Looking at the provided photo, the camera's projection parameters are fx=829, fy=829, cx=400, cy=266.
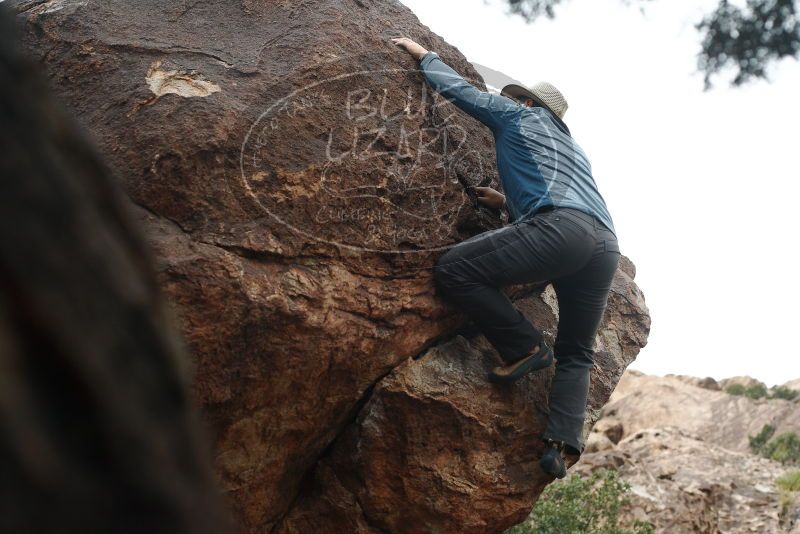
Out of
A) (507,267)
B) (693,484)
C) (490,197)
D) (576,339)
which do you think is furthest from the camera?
(693,484)

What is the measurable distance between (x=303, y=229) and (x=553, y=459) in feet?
6.44

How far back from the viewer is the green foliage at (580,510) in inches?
316

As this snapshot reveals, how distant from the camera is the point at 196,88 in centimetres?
455

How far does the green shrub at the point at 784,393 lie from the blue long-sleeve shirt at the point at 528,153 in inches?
726

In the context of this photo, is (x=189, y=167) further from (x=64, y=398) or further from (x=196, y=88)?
(x=64, y=398)

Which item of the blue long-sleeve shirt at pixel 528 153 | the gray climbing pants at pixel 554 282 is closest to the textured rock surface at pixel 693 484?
the gray climbing pants at pixel 554 282

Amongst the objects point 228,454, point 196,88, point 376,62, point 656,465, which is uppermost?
point 376,62

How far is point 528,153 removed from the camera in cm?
485

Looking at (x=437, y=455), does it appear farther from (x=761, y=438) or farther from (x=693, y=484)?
(x=761, y=438)

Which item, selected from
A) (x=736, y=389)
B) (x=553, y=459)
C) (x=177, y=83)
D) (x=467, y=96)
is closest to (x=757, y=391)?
(x=736, y=389)

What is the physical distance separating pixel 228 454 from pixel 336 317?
3.18ft

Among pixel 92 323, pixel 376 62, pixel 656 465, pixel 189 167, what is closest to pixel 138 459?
pixel 92 323

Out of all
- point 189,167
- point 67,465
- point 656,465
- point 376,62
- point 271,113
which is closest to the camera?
point 67,465

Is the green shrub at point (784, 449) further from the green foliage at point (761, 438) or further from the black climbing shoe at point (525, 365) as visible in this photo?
the black climbing shoe at point (525, 365)
